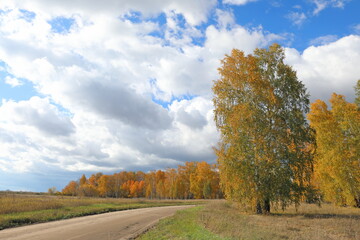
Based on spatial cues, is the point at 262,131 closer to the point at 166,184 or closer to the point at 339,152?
the point at 339,152

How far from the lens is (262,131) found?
1880 cm

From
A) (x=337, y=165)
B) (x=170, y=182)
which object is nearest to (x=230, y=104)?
(x=337, y=165)

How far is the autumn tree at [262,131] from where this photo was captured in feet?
59.2

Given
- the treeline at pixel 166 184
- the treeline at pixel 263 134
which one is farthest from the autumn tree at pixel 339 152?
the treeline at pixel 166 184

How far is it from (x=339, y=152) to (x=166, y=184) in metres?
72.2

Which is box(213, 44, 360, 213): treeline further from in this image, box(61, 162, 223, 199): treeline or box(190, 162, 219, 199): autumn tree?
box(190, 162, 219, 199): autumn tree

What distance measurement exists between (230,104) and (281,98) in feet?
13.7

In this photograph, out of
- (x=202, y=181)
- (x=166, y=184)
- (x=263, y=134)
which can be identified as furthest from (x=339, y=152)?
(x=166, y=184)

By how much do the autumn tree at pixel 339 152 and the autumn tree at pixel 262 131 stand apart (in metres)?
6.73

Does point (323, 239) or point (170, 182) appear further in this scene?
point (170, 182)

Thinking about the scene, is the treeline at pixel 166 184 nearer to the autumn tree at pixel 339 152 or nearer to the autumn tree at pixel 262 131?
the autumn tree at pixel 339 152

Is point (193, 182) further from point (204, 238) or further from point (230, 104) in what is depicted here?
point (204, 238)

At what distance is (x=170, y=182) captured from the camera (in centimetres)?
8806

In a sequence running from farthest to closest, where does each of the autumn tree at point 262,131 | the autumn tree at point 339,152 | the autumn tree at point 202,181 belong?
1. the autumn tree at point 202,181
2. the autumn tree at point 339,152
3. the autumn tree at point 262,131
